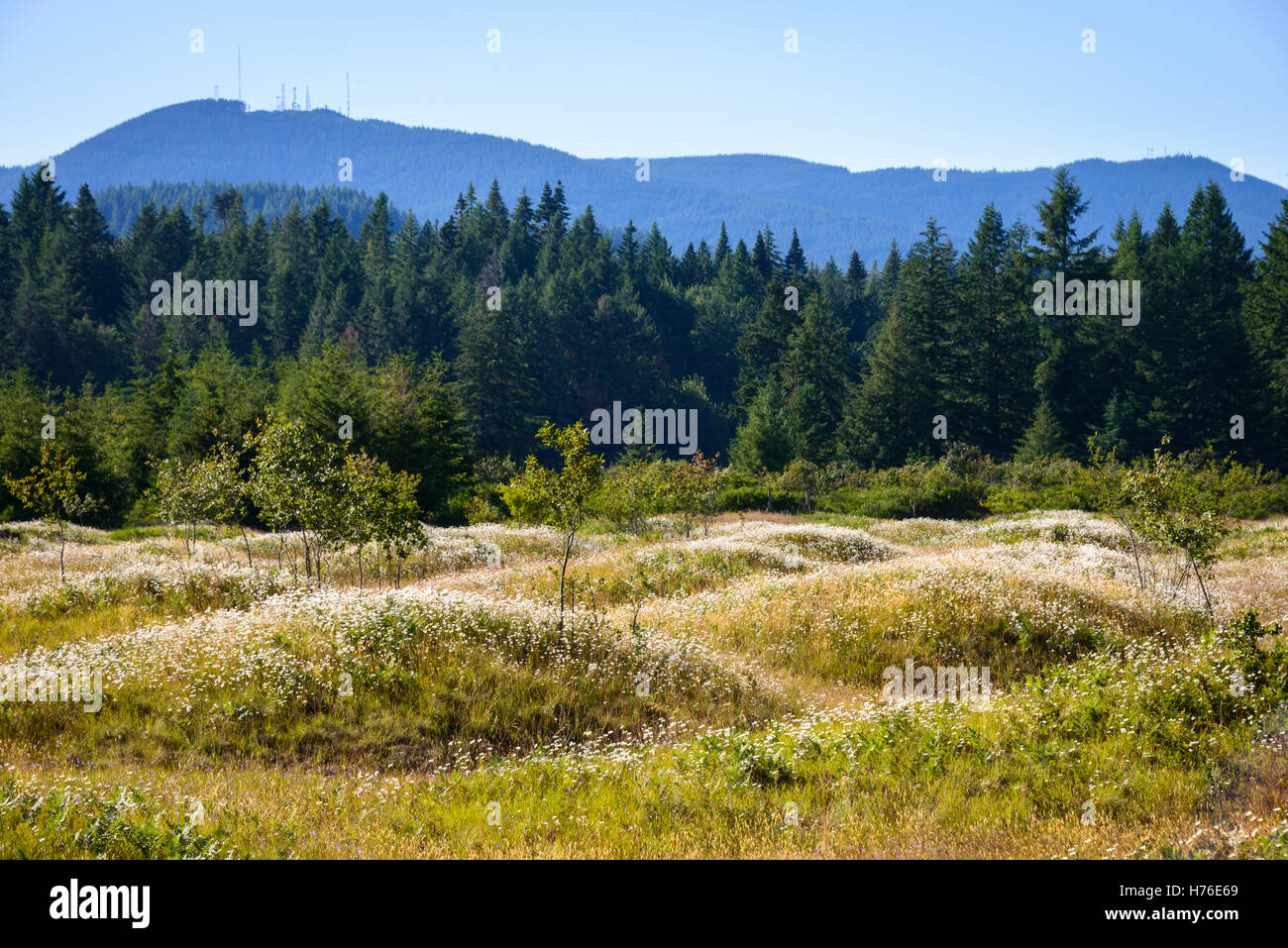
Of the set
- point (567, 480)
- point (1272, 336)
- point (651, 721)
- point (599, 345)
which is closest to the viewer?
point (651, 721)

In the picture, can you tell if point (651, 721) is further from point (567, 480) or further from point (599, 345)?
point (599, 345)

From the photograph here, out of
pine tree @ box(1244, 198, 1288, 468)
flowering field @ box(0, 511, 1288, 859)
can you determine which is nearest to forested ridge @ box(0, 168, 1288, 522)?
pine tree @ box(1244, 198, 1288, 468)

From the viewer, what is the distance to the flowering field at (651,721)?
23.8 feet

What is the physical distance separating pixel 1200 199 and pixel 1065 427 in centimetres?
3330

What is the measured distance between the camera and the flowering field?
726 cm

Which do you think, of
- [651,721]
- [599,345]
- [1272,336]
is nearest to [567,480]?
[651,721]

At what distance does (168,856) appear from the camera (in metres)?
6.55

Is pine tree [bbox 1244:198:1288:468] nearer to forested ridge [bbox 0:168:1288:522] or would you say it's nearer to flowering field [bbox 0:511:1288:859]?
forested ridge [bbox 0:168:1288:522]

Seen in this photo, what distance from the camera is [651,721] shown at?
1223 centimetres

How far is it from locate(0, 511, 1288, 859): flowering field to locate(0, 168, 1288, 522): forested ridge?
26.1 metres

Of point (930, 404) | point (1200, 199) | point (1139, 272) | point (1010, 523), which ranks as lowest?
point (1010, 523)

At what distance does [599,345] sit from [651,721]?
8586 centimetres

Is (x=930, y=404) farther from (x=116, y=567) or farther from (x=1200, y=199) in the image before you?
(x=116, y=567)

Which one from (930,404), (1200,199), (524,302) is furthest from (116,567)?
(1200,199)
